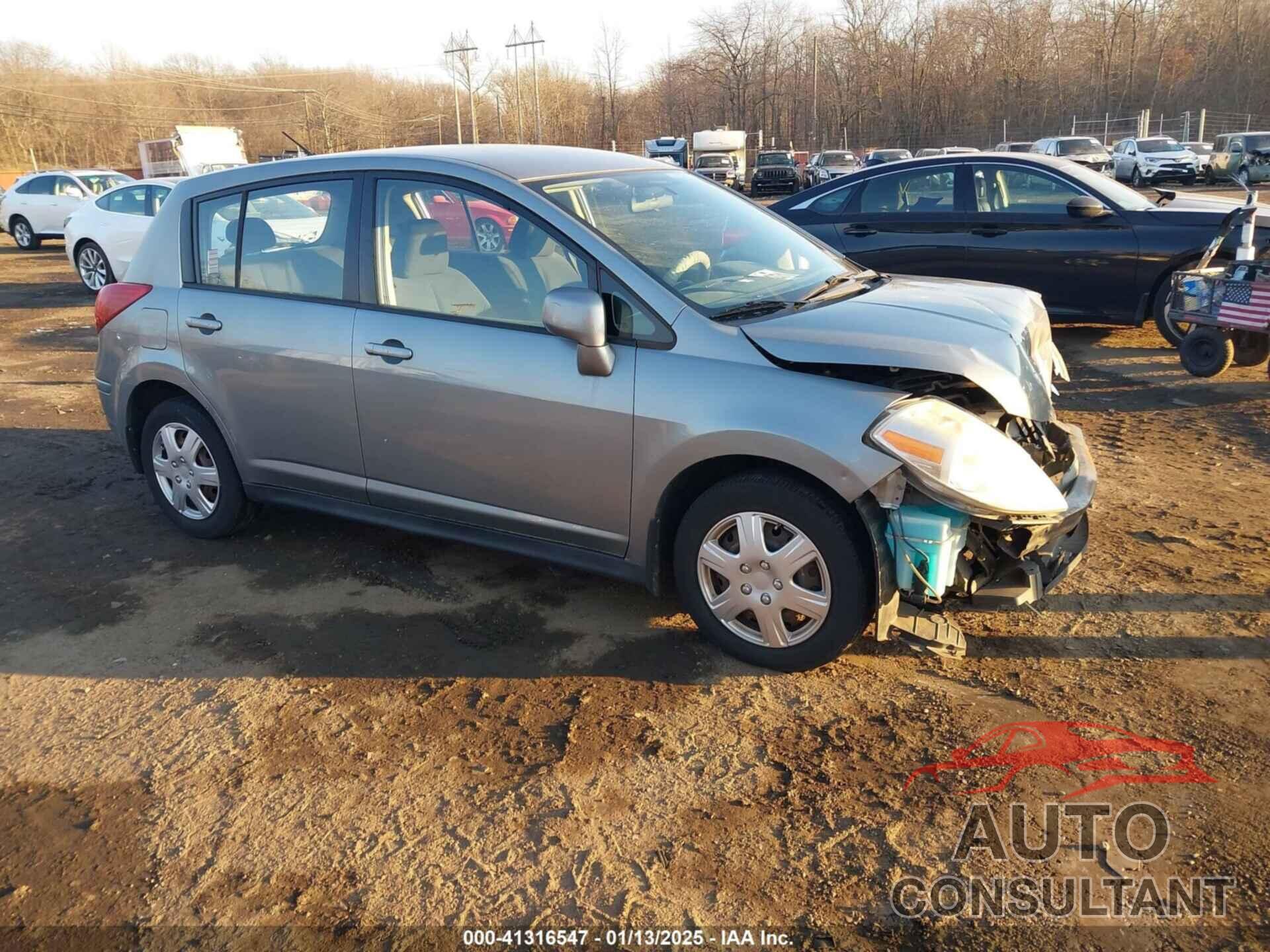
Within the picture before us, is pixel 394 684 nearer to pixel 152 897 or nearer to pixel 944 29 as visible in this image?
pixel 152 897

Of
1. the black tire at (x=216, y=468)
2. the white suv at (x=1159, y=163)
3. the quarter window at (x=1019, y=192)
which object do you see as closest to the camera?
the black tire at (x=216, y=468)

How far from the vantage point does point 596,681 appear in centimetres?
367

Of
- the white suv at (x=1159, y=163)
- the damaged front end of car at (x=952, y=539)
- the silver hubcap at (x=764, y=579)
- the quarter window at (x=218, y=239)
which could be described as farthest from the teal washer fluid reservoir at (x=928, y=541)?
the white suv at (x=1159, y=163)

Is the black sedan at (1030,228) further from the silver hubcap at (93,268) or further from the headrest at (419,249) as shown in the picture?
the silver hubcap at (93,268)

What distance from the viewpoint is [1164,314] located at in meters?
7.91

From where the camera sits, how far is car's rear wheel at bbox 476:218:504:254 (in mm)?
4047

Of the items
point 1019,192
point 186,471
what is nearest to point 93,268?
point 186,471

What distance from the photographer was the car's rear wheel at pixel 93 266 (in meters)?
14.8

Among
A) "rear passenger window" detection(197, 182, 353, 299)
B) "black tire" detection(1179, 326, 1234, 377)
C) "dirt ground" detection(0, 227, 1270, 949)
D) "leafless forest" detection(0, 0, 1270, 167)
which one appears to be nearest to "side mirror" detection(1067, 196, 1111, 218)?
"black tire" detection(1179, 326, 1234, 377)

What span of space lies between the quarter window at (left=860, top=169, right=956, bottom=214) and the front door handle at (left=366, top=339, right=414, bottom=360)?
624 centimetres

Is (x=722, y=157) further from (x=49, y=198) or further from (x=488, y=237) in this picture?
(x=488, y=237)

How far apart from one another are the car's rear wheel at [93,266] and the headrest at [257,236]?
38.1 feet

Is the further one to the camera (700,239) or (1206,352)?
(1206,352)

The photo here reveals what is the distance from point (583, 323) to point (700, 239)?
0.93 meters
